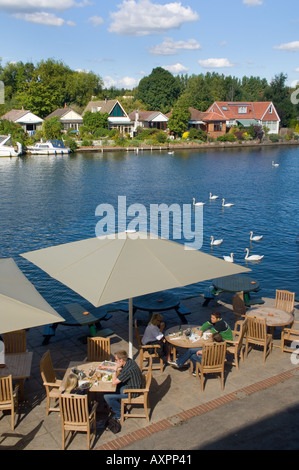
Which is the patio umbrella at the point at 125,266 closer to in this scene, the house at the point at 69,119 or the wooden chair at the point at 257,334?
the wooden chair at the point at 257,334

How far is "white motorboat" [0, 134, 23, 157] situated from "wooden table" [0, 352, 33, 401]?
6157cm

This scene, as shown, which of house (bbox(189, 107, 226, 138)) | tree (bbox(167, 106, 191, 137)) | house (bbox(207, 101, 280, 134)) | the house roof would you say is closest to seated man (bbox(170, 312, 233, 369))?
tree (bbox(167, 106, 191, 137))

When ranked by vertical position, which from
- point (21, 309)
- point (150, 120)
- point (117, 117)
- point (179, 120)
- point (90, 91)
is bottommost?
point (21, 309)

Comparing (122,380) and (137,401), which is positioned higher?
(122,380)

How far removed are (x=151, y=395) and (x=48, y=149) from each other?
64512mm

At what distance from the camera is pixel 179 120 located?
287 feet

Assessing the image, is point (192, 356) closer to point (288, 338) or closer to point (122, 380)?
point (122, 380)

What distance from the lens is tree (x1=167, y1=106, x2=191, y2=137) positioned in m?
87.0

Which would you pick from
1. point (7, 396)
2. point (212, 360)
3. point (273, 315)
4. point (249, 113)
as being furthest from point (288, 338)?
point (249, 113)

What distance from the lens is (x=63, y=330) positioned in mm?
11406

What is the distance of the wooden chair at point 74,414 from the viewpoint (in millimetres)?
6801

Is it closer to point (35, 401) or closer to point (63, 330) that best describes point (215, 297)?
point (63, 330)

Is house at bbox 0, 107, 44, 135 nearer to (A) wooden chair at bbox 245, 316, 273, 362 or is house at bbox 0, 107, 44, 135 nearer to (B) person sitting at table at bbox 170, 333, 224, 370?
(A) wooden chair at bbox 245, 316, 273, 362
